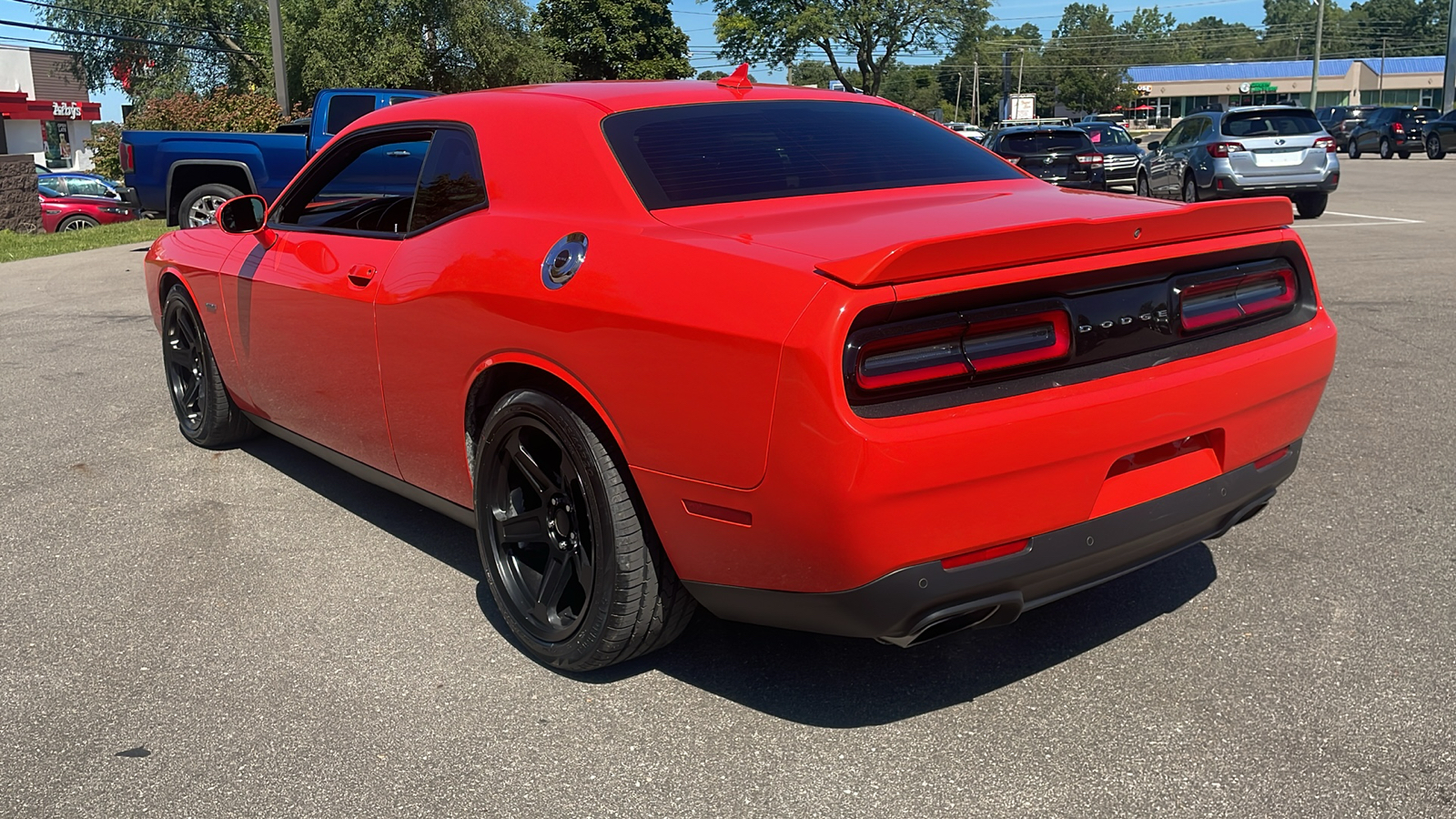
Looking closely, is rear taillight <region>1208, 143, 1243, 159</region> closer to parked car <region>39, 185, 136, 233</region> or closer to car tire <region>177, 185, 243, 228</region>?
car tire <region>177, 185, 243, 228</region>

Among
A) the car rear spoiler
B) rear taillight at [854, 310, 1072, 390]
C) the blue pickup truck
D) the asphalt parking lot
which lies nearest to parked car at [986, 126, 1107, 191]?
the blue pickup truck

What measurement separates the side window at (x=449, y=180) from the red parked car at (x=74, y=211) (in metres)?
21.1

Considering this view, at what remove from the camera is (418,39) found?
38969mm

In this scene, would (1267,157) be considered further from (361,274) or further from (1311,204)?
(361,274)

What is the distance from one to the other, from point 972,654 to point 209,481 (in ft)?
11.2

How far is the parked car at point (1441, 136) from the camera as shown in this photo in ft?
114

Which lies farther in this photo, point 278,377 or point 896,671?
point 278,377

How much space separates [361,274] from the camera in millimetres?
3920

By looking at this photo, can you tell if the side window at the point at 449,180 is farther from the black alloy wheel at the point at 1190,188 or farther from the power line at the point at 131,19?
the power line at the point at 131,19

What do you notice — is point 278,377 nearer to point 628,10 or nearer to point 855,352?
point 855,352

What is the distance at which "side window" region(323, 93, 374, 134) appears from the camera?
559 inches

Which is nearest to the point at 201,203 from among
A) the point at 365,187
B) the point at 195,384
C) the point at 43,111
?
the point at 195,384

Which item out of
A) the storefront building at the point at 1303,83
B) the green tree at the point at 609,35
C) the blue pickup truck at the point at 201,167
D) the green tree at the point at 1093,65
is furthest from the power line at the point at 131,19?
the green tree at the point at 1093,65

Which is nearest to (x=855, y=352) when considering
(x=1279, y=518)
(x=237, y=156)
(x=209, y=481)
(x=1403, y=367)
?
(x=1279, y=518)
